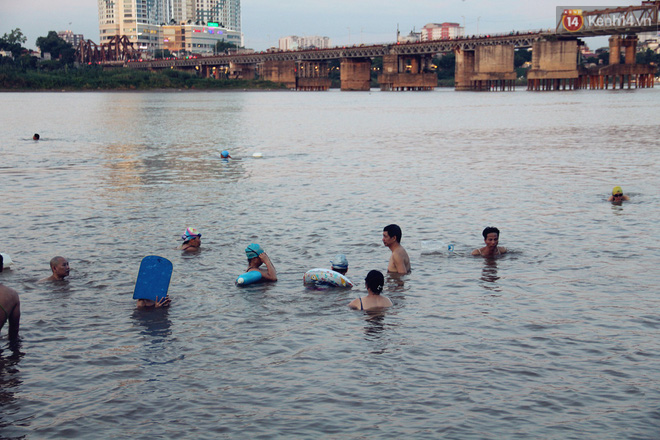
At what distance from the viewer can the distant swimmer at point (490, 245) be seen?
53.7 feet

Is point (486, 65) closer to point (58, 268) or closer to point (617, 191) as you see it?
point (617, 191)

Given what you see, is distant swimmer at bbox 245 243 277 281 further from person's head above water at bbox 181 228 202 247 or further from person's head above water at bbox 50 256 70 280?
person's head above water at bbox 50 256 70 280

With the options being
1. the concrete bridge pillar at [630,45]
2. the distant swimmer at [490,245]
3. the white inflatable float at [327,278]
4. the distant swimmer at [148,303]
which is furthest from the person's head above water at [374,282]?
the concrete bridge pillar at [630,45]

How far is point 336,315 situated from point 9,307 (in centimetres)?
523

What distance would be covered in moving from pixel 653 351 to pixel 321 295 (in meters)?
5.84

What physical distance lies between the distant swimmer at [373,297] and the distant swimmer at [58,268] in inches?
231

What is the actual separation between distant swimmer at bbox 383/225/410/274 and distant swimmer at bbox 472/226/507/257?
7.18ft

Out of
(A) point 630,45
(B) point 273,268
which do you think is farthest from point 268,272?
(A) point 630,45

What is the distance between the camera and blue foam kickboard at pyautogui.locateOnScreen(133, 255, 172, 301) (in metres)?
12.7

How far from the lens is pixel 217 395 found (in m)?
9.58

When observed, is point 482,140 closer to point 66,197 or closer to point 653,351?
point 66,197

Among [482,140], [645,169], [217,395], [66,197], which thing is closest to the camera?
[217,395]

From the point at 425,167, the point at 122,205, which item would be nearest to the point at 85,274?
the point at 122,205

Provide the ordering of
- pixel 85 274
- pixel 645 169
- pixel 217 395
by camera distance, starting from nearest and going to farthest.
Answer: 1. pixel 217 395
2. pixel 85 274
3. pixel 645 169
